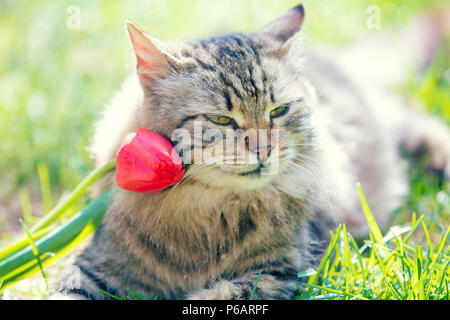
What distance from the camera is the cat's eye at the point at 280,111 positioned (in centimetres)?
185

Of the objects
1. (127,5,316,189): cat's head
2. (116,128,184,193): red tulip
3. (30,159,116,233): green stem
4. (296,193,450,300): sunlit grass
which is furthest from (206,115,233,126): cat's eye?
(296,193,450,300): sunlit grass

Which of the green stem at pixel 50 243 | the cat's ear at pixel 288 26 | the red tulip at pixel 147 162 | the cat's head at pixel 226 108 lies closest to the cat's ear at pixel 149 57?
the cat's head at pixel 226 108

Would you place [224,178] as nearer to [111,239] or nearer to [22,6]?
[111,239]

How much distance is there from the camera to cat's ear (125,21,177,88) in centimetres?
174

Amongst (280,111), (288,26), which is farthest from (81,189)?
(288,26)

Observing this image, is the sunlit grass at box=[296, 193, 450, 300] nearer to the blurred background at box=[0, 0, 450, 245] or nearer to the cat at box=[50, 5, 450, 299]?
the cat at box=[50, 5, 450, 299]

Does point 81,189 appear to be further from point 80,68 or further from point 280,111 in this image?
point 80,68

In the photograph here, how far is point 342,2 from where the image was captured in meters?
5.06

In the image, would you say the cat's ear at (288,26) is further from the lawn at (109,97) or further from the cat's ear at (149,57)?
the lawn at (109,97)

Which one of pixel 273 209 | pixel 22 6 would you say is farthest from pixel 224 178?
pixel 22 6

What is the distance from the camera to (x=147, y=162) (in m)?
1.69

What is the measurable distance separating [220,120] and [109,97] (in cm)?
193

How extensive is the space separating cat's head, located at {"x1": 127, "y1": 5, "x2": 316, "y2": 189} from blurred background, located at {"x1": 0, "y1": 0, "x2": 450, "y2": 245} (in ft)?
1.21

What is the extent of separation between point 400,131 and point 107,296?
2.28 m
